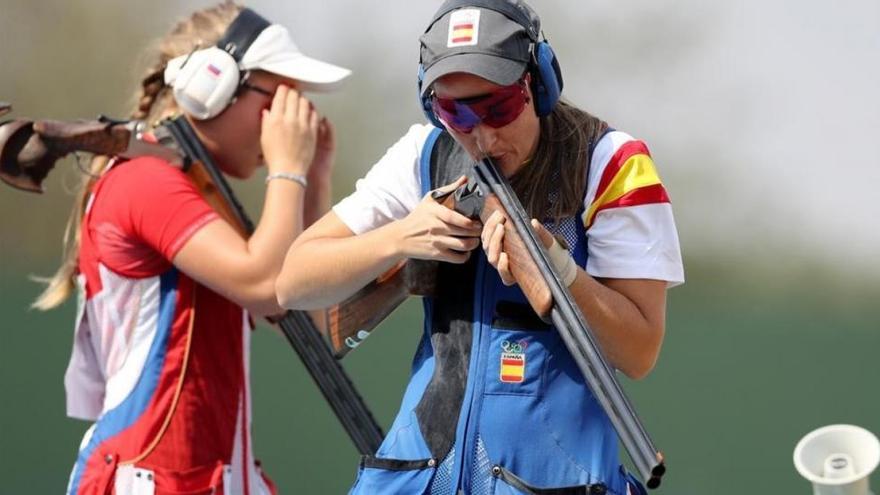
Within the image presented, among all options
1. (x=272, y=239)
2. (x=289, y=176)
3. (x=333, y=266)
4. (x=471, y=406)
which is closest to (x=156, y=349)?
(x=272, y=239)

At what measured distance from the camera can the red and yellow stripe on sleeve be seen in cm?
216

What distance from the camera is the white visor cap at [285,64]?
3.32 m

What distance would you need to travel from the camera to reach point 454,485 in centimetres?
217

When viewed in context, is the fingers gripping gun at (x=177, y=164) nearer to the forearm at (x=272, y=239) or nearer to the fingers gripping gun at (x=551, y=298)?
the forearm at (x=272, y=239)

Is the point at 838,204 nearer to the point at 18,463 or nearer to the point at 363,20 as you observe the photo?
the point at 363,20

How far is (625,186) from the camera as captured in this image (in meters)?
2.17

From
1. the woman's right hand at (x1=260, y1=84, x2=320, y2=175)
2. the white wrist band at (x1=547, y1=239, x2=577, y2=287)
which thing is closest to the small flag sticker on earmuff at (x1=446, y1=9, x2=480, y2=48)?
the white wrist band at (x1=547, y1=239, x2=577, y2=287)

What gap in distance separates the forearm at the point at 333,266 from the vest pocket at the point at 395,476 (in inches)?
10.9

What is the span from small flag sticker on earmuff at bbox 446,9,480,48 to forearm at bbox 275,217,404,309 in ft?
0.99

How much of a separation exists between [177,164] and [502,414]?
1355 millimetres

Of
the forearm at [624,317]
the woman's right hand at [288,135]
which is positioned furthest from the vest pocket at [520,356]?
the woman's right hand at [288,135]

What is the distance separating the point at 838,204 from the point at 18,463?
2836 millimetres

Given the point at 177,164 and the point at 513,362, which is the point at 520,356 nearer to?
the point at 513,362

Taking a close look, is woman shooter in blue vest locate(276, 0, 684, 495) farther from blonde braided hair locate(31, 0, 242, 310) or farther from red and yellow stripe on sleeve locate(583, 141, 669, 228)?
blonde braided hair locate(31, 0, 242, 310)
